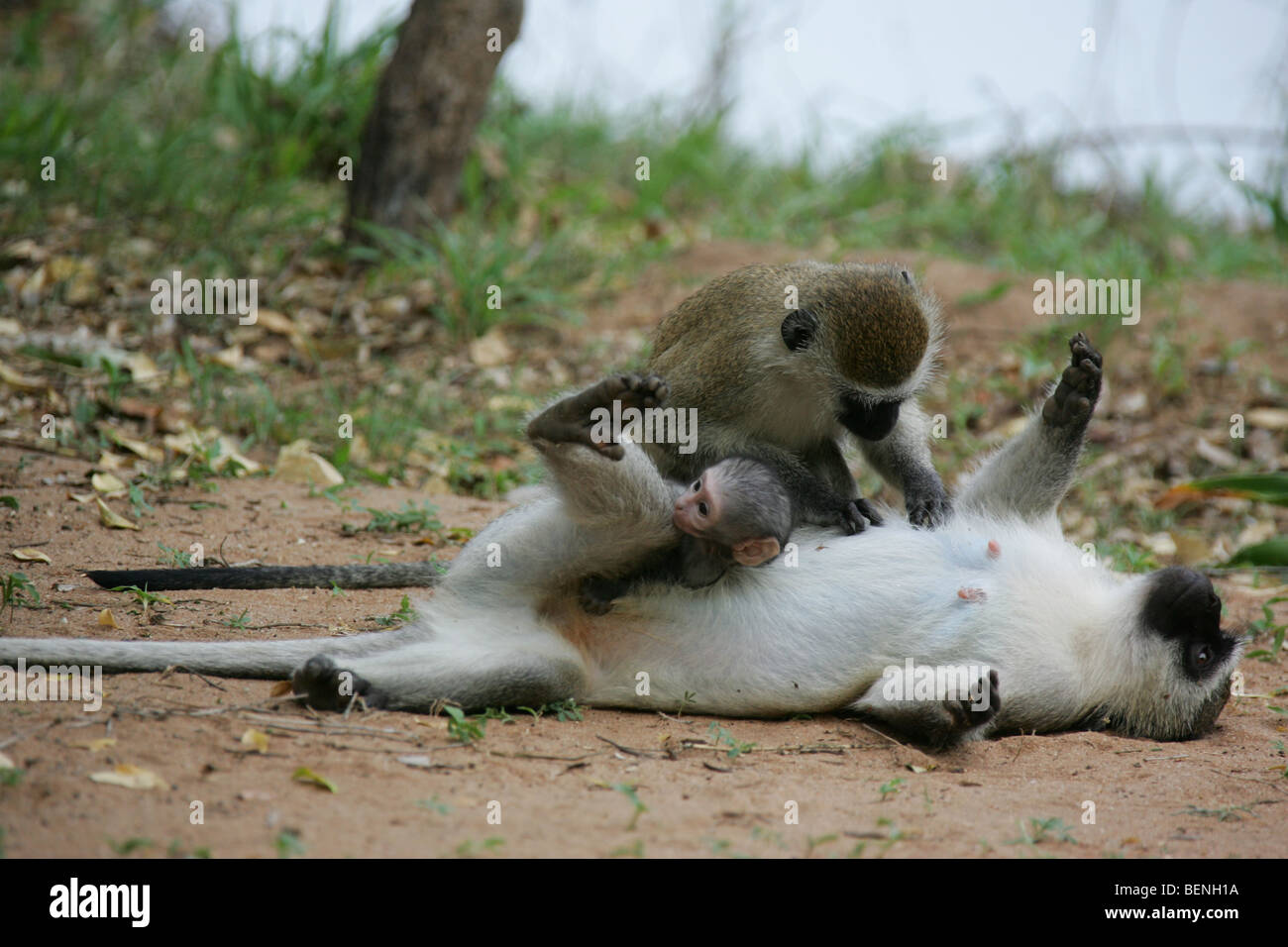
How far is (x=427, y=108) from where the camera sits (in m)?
7.40

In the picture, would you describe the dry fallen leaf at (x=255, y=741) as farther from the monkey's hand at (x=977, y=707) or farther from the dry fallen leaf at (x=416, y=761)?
the monkey's hand at (x=977, y=707)

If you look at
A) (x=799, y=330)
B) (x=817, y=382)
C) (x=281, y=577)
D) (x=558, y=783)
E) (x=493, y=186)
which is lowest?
(x=558, y=783)

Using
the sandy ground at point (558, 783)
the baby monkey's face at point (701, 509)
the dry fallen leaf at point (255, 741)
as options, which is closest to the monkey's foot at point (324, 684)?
the sandy ground at point (558, 783)

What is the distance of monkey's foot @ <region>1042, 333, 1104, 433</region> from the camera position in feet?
13.2

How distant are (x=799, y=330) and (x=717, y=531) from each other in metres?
0.99

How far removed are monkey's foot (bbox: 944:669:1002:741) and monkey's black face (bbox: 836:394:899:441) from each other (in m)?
1.05

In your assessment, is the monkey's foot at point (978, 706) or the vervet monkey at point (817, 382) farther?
the vervet monkey at point (817, 382)

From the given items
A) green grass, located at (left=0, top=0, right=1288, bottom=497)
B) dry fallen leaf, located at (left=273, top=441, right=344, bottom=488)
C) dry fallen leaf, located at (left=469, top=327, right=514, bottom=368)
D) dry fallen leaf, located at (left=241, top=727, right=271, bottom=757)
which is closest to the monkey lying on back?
dry fallen leaf, located at (left=241, top=727, right=271, bottom=757)

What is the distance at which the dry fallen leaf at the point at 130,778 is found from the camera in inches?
104

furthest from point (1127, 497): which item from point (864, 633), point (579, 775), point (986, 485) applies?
point (579, 775)

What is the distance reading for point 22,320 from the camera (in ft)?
21.6

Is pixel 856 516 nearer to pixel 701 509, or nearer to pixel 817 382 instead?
pixel 817 382

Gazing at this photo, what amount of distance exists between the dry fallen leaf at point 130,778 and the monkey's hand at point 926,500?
8.42 ft

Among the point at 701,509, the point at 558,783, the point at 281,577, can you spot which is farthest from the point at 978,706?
the point at 281,577
